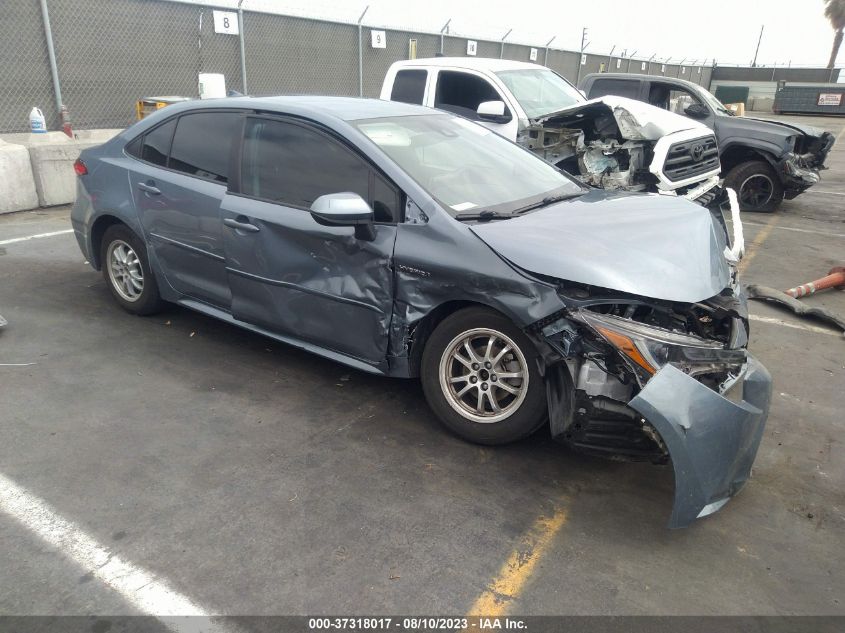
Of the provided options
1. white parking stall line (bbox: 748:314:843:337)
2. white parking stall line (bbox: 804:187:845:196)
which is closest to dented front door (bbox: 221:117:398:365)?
white parking stall line (bbox: 748:314:843:337)

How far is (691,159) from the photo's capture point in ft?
25.0

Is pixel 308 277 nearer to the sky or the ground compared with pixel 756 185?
nearer to the sky

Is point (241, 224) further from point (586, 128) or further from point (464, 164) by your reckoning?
point (586, 128)

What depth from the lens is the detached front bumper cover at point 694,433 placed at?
266 cm

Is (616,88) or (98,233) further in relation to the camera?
(616,88)

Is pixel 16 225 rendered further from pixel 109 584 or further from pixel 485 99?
pixel 109 584

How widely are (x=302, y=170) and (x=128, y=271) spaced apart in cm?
203

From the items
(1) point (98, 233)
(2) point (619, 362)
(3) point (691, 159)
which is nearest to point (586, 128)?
(3) point (691, 159)

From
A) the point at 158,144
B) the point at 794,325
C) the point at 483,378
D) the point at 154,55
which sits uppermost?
the point at 154,55

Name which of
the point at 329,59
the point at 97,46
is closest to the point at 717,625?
the point at 97,46

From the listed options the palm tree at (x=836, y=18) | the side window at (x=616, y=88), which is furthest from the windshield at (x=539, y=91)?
the palm tree at (x=836, y=18)

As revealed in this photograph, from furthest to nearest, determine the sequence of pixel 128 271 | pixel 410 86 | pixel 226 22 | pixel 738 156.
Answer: pixel 226 22
pixel 738 156
pixel 410 86
pixel 128 271

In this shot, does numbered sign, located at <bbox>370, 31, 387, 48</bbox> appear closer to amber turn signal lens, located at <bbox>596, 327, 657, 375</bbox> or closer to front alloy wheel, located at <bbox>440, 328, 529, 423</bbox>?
front alloy wheel, located at <bbox>440, 328, 529, 423</bbox>

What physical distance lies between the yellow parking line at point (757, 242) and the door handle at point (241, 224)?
200 inches
